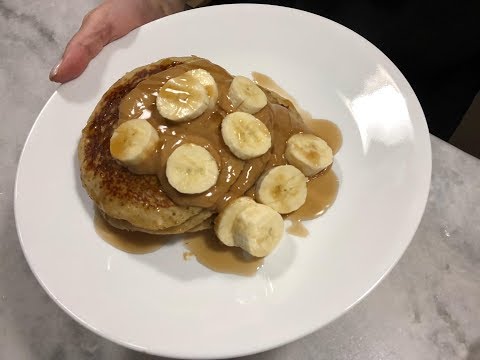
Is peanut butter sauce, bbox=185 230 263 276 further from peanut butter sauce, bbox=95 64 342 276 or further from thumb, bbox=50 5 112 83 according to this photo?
thumb, bbox=50 5 112 83

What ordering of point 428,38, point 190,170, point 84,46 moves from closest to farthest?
point 190,170
point 84,46
point 428,38

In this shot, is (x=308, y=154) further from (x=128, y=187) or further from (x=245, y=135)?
(x=128, y=187)

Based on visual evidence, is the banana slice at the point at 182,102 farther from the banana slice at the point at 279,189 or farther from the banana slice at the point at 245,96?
the banana slice at the point at 279,189

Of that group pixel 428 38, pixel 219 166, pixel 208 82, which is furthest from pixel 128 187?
pixel 428 38

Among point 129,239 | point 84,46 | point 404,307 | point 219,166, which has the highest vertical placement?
point 84,46

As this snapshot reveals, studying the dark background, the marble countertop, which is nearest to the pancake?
the marble countertop

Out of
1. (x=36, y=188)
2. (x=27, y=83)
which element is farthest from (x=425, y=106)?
(x=27, y=83)
